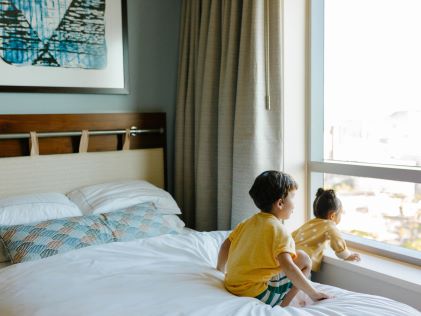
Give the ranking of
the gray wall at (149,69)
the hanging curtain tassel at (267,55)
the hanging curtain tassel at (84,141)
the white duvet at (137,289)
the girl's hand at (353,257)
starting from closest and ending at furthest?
the white duvet at (137,289), the girl's hand at (353,257), the hanging curtain tassel at (267,55), the hanging curtain tassel at (84,141), the gray wall at (149,69)

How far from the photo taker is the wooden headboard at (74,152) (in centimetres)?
266

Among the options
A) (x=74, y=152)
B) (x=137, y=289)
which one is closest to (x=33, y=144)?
(x=74, y=152)

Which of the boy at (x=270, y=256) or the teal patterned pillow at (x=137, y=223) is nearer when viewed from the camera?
the boy at (x=270, y=256)

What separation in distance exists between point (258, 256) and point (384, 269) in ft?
2.77

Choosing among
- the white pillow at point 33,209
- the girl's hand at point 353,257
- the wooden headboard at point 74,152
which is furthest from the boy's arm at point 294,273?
the wooden headboard at point 74,152

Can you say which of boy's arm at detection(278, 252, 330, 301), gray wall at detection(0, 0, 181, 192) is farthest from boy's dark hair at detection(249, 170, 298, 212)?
gray wall at detection(0, 0, 181, 192)

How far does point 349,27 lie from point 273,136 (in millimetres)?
795

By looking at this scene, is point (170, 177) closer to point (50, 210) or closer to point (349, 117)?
point (50, 210)

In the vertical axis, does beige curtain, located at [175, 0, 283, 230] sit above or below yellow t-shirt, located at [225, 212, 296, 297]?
above

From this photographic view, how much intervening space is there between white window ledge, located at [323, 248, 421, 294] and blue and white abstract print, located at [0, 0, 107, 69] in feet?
6.32

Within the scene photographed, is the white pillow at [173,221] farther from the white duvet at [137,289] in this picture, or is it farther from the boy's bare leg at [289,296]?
the boy's bare leg at [289,296]

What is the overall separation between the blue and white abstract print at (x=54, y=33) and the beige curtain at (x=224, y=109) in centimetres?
62

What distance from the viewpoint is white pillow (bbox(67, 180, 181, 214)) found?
→ 2654 mm

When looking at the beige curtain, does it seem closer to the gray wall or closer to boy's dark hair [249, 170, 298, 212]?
the gray wall
